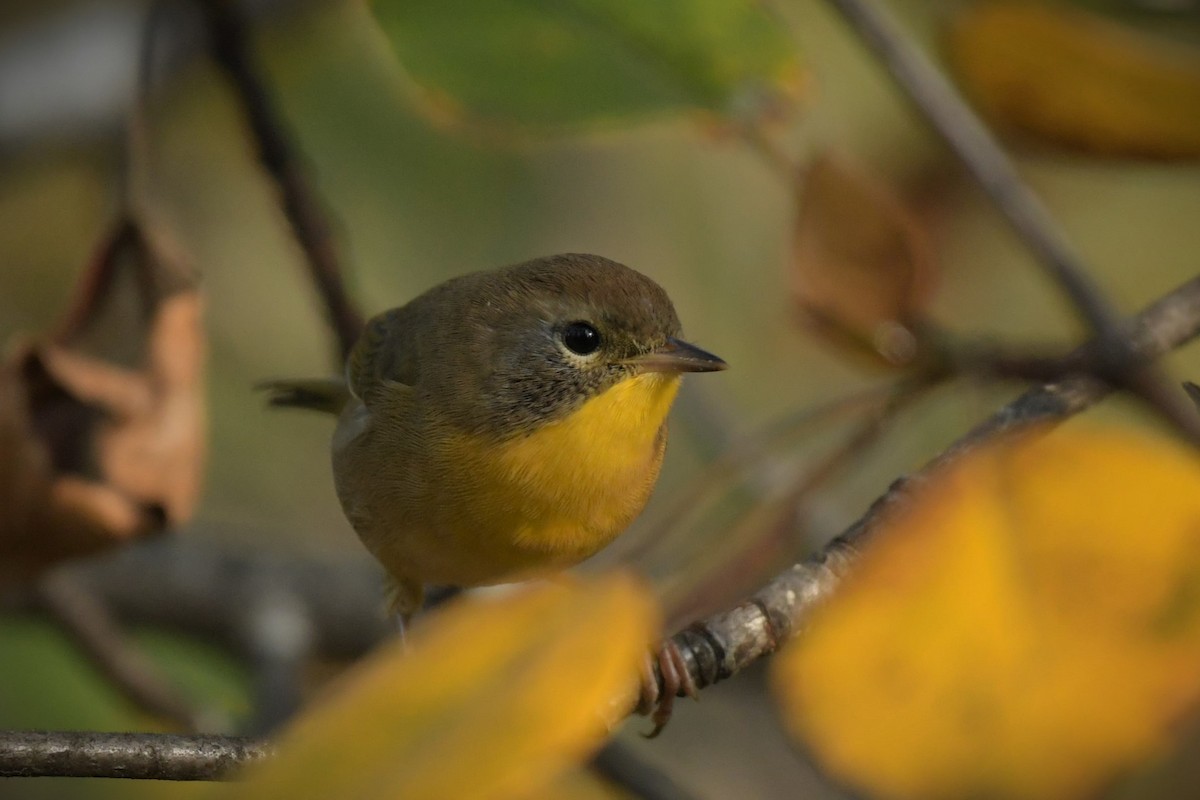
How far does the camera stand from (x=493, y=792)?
71 centimetres

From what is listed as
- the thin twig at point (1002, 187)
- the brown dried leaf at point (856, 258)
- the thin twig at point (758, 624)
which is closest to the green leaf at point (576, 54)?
the thin twig at point (1002, 187)

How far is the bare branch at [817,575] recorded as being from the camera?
144cm

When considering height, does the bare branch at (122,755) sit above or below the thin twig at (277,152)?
below

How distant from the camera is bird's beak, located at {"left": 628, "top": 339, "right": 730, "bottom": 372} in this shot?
2.04 meters

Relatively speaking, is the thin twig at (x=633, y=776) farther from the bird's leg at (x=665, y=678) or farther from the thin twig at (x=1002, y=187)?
the thin twig at (x=1002, y=187)

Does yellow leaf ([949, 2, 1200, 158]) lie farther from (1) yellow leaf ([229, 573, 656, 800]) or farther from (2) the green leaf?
(1) yellow leaf ([229, 573, 656, 800])

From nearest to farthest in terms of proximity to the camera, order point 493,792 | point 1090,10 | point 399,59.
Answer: point 493,792 < point 399,59 < point 1090,10

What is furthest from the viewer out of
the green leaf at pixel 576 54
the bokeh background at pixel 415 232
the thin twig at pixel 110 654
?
the bokeh background at pixel 415 232

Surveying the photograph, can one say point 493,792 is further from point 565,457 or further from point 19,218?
point 19,218

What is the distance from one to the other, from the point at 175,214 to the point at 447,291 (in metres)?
1.76

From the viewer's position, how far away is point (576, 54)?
1962 millimetres

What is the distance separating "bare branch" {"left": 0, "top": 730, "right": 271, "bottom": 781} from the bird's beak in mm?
950

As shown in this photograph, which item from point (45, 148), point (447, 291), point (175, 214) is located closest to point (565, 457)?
point (447, 291)

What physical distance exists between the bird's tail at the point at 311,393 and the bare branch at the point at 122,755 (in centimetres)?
147
